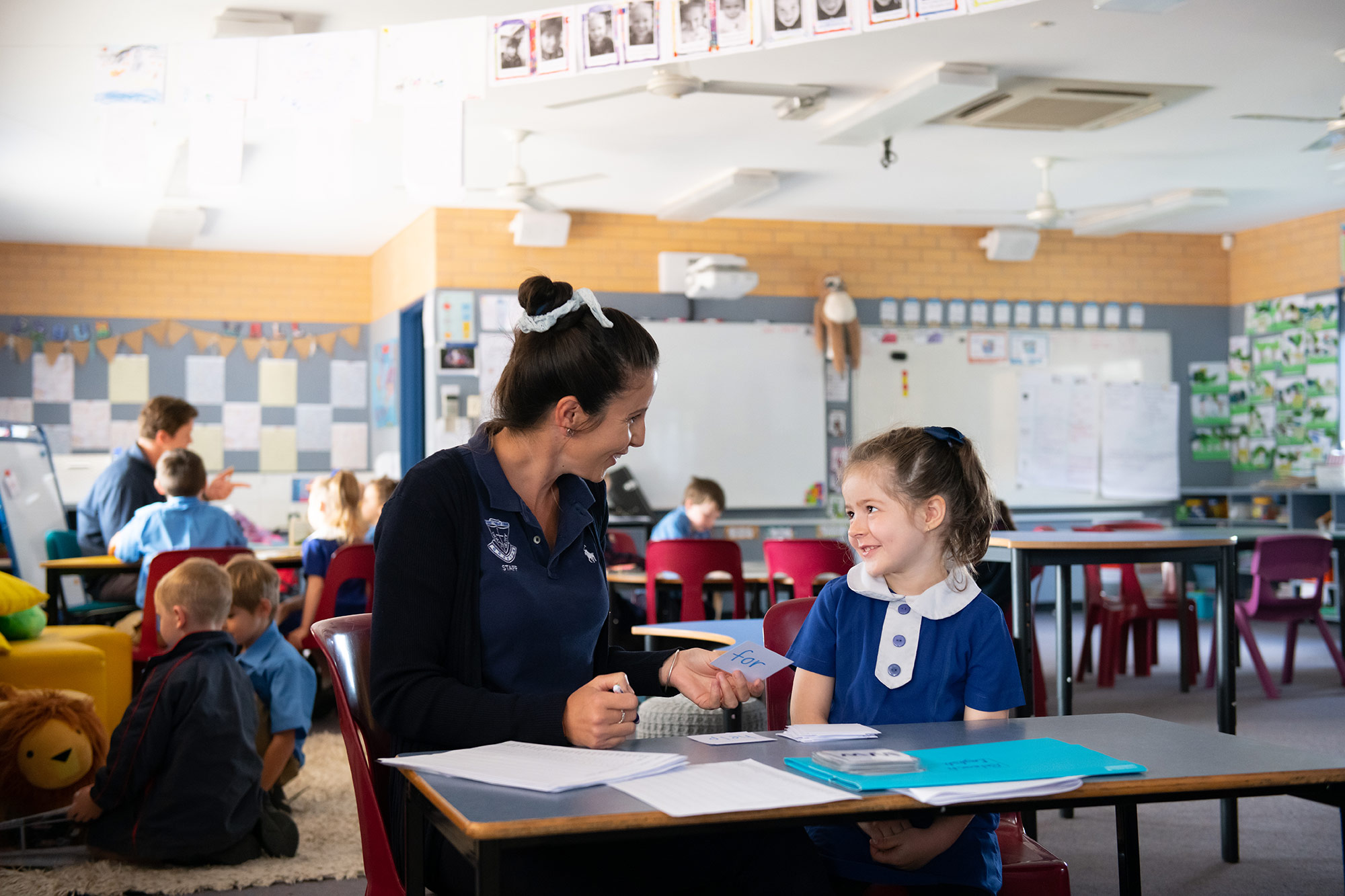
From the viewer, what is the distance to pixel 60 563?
4883mm

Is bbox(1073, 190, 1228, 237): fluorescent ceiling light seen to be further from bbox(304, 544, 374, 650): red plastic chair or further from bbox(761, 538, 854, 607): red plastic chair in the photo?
bbox(304, 544, 374, 650): red plastic chair

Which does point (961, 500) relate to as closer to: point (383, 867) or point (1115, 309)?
point (383, 867)

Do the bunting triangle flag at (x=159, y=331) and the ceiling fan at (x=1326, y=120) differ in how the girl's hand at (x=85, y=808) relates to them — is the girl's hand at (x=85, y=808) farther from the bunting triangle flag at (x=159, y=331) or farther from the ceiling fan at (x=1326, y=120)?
the bunting triangle flag at (x=159, y=331)

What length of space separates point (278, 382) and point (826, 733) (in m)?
→ 8.44

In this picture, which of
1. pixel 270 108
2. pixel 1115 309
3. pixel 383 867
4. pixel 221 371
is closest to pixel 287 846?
pixel 383 867

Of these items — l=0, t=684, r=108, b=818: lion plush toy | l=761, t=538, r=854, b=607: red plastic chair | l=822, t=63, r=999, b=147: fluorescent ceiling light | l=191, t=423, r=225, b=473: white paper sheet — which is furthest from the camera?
l=191, t=423, r=225, b=473: white paper sheet

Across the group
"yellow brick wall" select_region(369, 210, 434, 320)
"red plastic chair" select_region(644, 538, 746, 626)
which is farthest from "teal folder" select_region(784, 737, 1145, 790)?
"yellow brick wall" select_region(369, 210, 434, 320)

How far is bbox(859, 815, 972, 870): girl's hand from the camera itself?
1506 millimetres

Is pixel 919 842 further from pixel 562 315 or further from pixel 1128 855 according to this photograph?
pixel 562 315

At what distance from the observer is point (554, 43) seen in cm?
356

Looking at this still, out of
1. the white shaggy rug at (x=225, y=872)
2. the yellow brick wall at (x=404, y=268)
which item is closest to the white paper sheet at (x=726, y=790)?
the white shaggy rug at (x=225, y=872)

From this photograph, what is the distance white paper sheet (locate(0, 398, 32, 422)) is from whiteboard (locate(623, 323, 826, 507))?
4.48 meters

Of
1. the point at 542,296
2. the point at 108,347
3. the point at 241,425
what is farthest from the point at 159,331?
the point at 542,296

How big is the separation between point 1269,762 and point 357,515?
4295mm
